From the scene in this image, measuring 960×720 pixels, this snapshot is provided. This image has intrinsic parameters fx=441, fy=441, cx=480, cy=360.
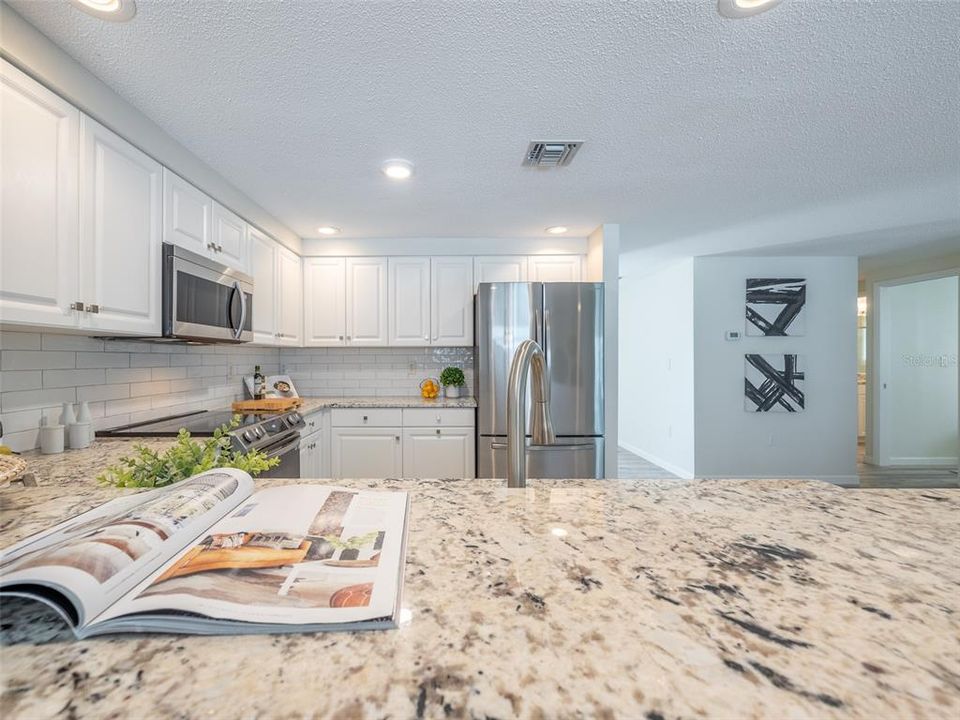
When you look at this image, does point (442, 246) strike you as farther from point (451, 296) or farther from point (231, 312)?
point (231, 312)

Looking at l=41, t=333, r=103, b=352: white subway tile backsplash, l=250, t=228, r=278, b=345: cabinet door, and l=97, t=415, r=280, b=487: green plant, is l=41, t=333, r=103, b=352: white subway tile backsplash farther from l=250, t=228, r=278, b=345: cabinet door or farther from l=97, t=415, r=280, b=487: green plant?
l=97, t=415, r=280, b=487: green plant

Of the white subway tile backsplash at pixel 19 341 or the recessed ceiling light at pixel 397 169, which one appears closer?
the white subway tile backsplash at pixel 19 341

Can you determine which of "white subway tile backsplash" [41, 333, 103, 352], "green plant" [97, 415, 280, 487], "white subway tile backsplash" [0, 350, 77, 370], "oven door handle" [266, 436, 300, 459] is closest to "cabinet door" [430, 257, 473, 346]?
"oven door handle" [266, 436, 300, 459]

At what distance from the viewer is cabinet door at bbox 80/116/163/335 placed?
5.22 ft

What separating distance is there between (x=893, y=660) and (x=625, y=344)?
238 inches

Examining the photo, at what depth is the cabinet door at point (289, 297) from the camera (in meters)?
3.36

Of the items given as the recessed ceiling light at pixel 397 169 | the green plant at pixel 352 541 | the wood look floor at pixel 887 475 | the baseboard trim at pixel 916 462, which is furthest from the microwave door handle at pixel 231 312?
the baseboard trim at pixel 916 462

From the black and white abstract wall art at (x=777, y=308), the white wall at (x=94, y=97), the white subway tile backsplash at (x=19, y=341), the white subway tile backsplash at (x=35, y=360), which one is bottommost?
the white subway tile backsplash at (x=35, y=360)

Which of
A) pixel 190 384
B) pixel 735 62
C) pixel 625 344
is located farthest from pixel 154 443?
pixel 625 344

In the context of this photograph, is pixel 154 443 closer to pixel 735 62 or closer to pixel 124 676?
pixel 124 676

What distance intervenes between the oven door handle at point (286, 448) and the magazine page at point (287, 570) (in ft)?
5.62

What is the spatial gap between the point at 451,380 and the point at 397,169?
1.84 m

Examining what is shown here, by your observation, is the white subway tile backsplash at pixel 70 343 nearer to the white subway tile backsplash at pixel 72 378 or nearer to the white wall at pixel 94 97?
the white subway tile backsplash at pixel 72 378

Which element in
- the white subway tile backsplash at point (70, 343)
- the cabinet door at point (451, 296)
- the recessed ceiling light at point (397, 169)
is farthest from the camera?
the cabinet door at point (451, 296)
